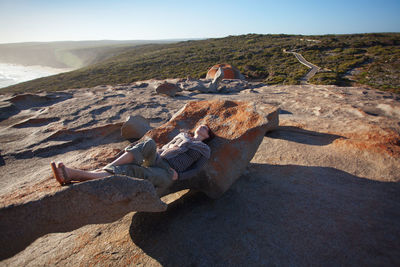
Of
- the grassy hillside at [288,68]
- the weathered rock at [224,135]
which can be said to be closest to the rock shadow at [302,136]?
the weathered rock at [224,135]

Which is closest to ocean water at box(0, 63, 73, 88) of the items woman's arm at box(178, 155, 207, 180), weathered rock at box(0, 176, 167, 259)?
woman's arm at box(178, 155, 207, 180)

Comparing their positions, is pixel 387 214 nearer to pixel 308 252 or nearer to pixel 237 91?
pixel 308 252

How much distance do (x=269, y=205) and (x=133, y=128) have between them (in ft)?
11.8

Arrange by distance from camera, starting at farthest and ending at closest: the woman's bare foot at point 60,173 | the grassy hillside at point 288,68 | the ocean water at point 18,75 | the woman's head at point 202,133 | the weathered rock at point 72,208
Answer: the ocean water at point 18,75 < the grassy hillside at point 288,68 < the woman's head at point 202,133 < the woman's bare foot at point 60,173 < the weathered rock at point 72,208

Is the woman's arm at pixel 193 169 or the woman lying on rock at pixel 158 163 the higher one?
the woman lying on rock at pixel 158 163

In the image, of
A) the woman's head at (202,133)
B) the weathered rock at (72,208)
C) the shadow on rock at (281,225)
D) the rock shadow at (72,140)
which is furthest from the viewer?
the rock shadow at (72,140)

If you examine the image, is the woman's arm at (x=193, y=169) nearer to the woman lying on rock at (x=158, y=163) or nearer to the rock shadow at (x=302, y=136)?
the woman lying on rock at (x=158, y=163)

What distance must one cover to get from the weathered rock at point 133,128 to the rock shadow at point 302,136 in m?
3.00

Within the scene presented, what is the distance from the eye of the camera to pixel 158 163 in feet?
8.89

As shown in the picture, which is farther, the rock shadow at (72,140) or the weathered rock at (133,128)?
the weathered rock at (133,128)

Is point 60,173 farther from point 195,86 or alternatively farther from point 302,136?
point 195,86

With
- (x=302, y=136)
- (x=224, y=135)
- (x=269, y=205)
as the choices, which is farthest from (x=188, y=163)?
(x=302, y=136)

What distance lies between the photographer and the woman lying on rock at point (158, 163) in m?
1.96

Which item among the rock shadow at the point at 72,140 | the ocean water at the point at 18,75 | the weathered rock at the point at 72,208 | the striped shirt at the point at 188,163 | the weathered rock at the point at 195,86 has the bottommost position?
the ocean water at the point at 18,75
